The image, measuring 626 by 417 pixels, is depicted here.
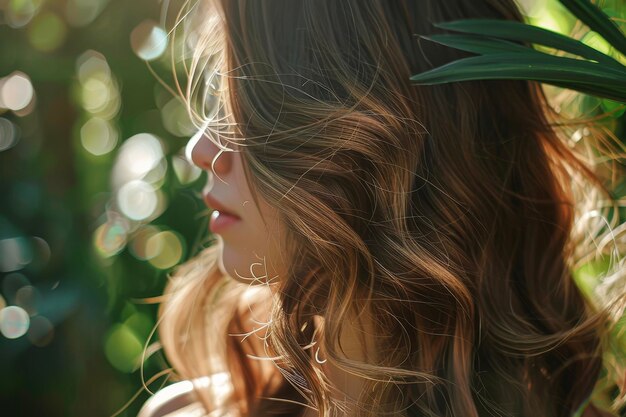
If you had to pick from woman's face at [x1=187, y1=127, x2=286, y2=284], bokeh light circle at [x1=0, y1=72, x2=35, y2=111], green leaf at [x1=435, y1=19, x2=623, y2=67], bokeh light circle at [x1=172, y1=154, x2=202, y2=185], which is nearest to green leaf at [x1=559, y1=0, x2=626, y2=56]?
green leaf at [x1=435, y1=19, x2=623, y2=67]

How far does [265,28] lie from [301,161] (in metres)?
0.16

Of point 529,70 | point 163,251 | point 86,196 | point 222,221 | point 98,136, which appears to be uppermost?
point 529,70

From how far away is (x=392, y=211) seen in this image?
870 millimetres

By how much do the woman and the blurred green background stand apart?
0.66 meters

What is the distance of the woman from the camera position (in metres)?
0.85

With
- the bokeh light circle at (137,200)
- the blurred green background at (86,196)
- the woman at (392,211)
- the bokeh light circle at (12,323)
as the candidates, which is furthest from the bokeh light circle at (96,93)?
the woman at (392,211)

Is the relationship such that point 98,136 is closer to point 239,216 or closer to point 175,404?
point 175,404

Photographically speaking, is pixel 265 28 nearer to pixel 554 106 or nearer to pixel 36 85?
pixel 554 106

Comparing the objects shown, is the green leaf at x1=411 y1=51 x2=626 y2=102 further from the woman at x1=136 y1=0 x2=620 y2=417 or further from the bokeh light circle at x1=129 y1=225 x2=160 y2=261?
the bokeh light circle at x1=129 y1=225 x2=160 y2=261

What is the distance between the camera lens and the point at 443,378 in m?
0.92

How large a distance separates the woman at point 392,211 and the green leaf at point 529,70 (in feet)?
0.69

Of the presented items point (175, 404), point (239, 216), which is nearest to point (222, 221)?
point (239, 216)

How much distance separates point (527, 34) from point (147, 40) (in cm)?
106

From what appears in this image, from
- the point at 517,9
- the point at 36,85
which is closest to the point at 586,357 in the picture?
the point at 517,9
